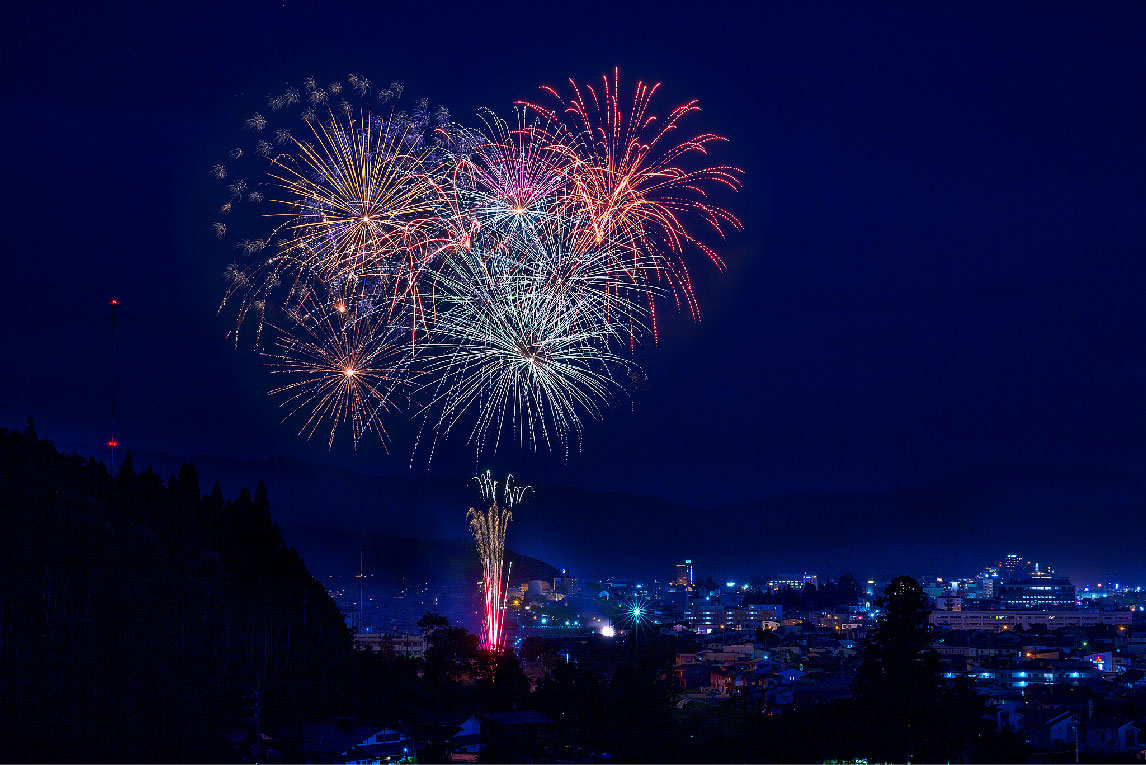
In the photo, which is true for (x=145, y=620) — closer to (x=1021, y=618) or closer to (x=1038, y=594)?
(x=1021, y=618)

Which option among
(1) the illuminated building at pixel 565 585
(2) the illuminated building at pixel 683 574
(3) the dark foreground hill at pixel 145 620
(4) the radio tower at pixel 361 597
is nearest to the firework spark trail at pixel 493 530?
(3) the dark foreground hill at pixel 145 620

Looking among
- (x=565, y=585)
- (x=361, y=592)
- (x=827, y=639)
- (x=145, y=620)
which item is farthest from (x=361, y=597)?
(x=145, y=620)

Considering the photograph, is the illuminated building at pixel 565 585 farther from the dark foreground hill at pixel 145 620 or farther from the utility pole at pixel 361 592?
the dark foreground hill at pixel 145 620

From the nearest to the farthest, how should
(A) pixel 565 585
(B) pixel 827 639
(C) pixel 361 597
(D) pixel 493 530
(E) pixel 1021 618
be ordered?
(D) pixel 493 530
(B) pixel 827 639
(E) pixel 1021 618
(C) pixel 361 597
(A) pixel 565 585

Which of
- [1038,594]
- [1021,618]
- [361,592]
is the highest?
[1038,594]

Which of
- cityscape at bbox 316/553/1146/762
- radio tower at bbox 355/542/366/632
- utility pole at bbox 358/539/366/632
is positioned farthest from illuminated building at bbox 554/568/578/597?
radio tower at bbox 355/542/366/632

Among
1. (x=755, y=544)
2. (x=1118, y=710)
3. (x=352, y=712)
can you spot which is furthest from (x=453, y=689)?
(x=755, y=544)

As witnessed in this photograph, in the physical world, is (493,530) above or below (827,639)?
above

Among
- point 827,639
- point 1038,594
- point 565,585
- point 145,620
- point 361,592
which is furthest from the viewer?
point 565,585

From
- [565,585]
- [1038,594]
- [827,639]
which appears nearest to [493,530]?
[827,639]

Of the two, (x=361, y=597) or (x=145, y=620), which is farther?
(x=361, y=597)

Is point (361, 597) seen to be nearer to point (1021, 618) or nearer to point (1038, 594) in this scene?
point (1021, 618)
